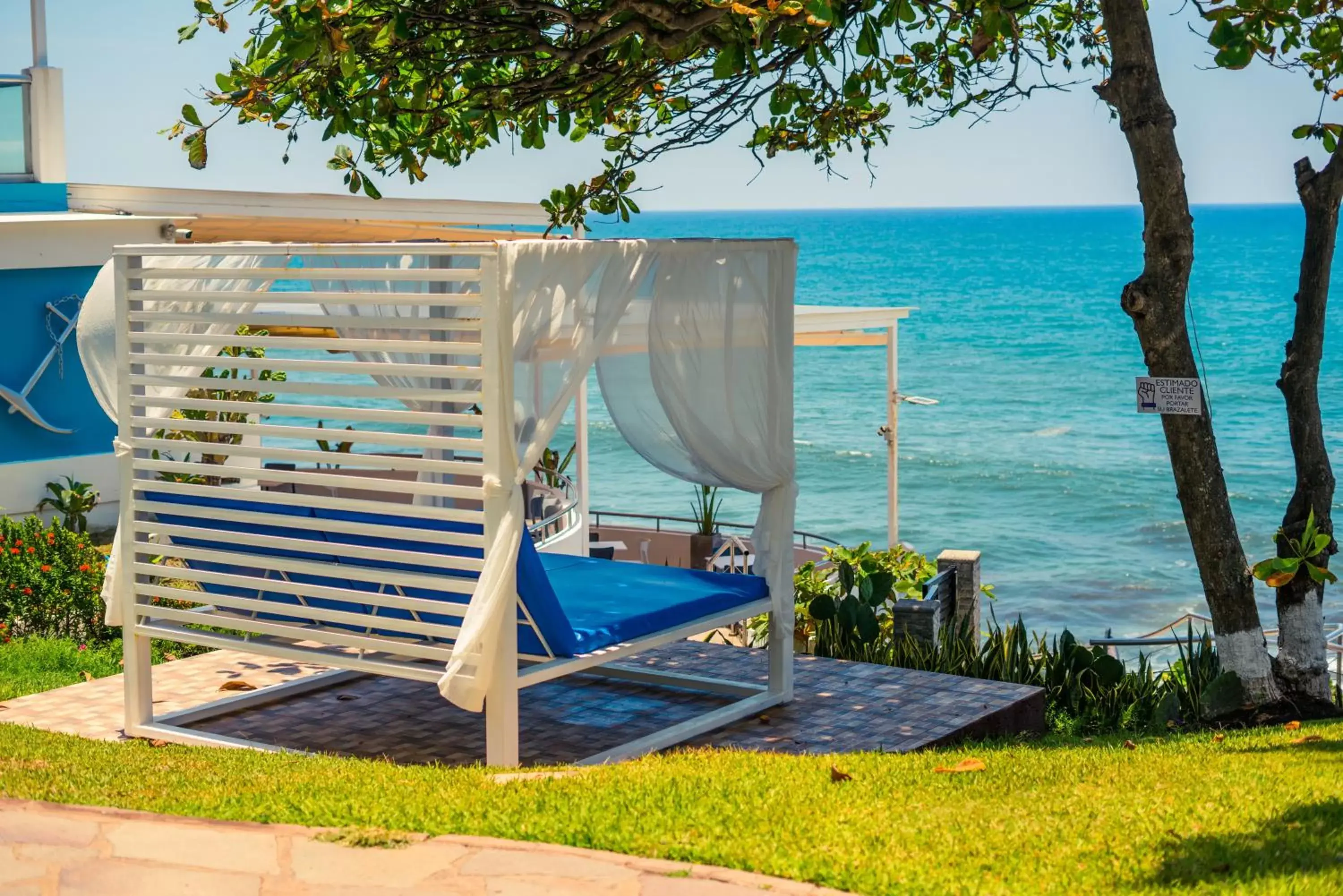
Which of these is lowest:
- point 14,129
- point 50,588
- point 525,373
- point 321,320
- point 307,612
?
point 50,588

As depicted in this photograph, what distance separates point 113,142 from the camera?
206 ft

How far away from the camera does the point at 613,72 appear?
8586 mm

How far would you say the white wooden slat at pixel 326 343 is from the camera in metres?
6.05

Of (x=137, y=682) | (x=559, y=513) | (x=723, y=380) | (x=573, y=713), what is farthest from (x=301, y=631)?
(x=559, y=513)

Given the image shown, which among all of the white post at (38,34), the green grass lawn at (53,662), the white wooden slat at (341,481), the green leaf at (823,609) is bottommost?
the green grass lawn at (53,662)

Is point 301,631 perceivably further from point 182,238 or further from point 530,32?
point 182,238

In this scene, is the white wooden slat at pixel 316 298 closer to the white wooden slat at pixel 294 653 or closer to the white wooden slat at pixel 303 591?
the white wooden slat at pixel 303 591

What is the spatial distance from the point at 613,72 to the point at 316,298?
2779 millimetres

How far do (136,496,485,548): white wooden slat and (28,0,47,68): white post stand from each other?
698 centimetres

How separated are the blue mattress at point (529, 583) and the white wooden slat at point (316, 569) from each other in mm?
20

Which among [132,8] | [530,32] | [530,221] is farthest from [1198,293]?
[530,32]

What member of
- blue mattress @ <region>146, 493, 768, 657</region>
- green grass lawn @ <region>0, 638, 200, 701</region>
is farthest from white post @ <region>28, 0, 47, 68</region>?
blue mattress @ <region>146, 493, 768, 657</region>

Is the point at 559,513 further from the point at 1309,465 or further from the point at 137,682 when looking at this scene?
the point at 1309,465

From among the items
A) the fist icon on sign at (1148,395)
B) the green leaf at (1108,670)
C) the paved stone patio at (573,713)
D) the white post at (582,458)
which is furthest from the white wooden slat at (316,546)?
the white post at (582,458)
